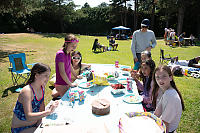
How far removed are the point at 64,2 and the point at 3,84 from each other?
1151 inches

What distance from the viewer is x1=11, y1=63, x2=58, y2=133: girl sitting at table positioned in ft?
6.02

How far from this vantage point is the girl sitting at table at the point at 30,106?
6.02 feet

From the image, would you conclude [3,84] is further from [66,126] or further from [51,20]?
[51,20]

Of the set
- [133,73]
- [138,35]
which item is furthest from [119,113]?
[138,35]

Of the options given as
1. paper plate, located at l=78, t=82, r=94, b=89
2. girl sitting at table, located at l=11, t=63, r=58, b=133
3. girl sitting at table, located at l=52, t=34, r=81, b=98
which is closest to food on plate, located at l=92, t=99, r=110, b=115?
girl sitting at table, located at l=11, t=63, r=58, b=133

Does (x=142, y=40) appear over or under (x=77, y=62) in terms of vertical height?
over

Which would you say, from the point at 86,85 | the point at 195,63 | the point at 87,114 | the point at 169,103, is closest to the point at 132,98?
the point at 169,103

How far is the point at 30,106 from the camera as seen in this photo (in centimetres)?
185

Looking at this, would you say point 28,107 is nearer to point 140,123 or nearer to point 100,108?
point 100,108

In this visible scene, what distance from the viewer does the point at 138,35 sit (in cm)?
450

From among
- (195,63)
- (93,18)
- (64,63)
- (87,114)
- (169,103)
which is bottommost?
(195,63)

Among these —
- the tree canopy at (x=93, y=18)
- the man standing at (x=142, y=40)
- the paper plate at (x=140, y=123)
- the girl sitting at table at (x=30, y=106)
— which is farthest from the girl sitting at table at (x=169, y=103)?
the tree canopy at (x=93, y=18)

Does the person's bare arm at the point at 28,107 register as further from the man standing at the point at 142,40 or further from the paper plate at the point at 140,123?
the man standing at the point at 142,40

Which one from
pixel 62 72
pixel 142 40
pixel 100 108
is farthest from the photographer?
pixel 142 40
